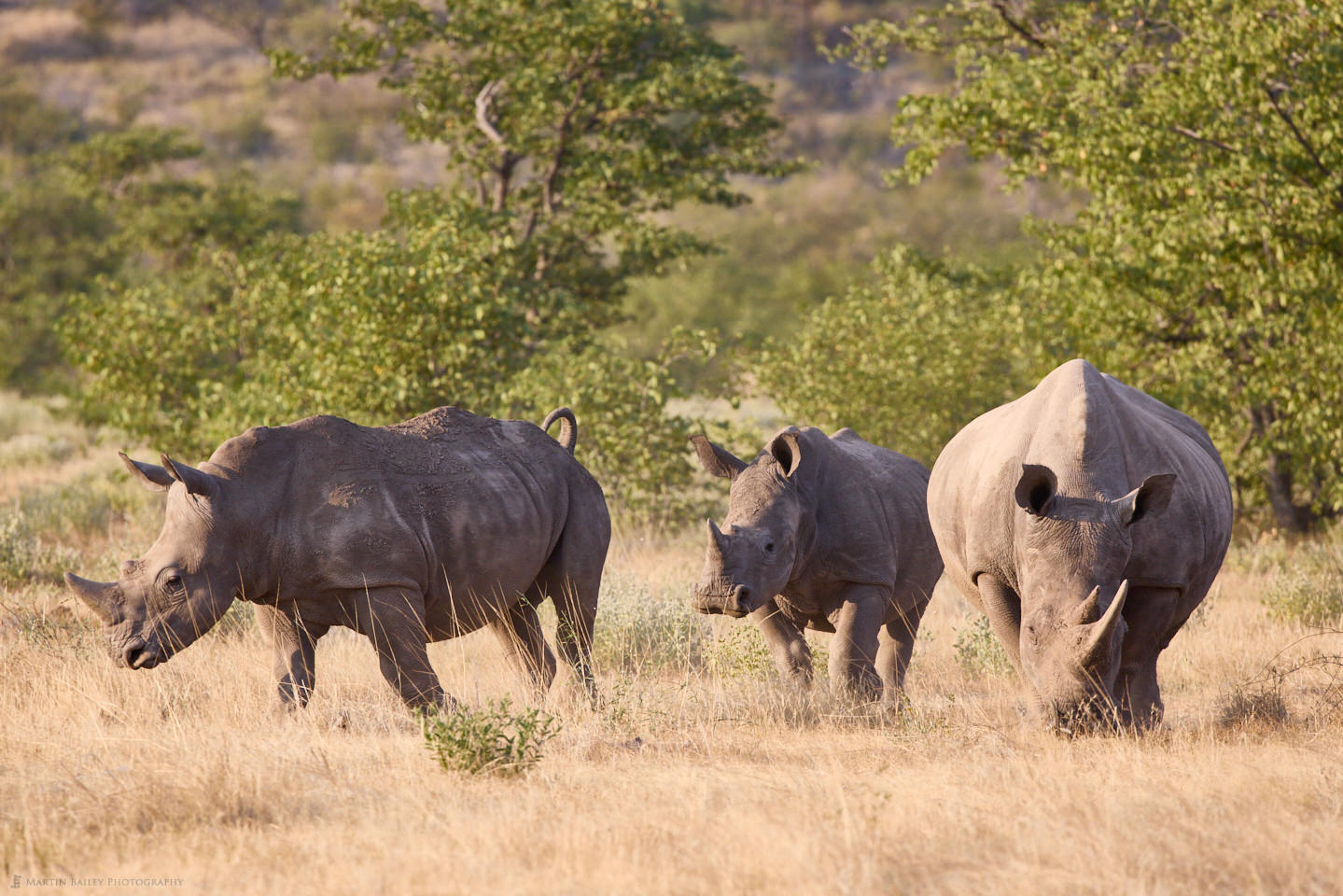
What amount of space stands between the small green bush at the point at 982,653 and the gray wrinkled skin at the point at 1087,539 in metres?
1.55

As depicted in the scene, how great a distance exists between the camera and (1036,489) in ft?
18.6

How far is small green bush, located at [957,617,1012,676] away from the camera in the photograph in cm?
847

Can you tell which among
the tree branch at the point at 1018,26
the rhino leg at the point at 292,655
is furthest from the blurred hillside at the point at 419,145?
the rhino leg at the point at 292,655

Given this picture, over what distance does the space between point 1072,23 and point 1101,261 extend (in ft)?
8.95

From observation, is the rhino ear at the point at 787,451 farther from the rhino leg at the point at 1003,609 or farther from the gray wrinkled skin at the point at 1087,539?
the rhino leg at the point at 1003,609

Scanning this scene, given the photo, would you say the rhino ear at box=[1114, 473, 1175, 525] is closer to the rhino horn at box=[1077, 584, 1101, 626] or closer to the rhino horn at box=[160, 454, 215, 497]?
the rhino horn at box=[1077, 584, 1101, 626]

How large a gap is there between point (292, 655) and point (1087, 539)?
12.2 ft

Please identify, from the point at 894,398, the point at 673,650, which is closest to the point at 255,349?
the point at 894,398

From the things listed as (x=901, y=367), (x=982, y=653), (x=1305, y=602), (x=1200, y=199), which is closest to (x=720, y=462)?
(x=982, y=653)

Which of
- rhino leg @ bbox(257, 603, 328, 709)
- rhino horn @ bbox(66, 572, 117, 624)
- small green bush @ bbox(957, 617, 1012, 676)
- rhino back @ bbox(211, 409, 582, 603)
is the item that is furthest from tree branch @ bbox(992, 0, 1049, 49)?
rhino horn @ bbox(66, 572, 117, 624)

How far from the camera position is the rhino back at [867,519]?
743 cm

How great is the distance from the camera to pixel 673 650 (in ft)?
29.5

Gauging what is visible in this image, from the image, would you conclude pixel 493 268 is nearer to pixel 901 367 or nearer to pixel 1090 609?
pixel 901 367

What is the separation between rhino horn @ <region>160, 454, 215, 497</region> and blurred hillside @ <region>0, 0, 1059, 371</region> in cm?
3562
